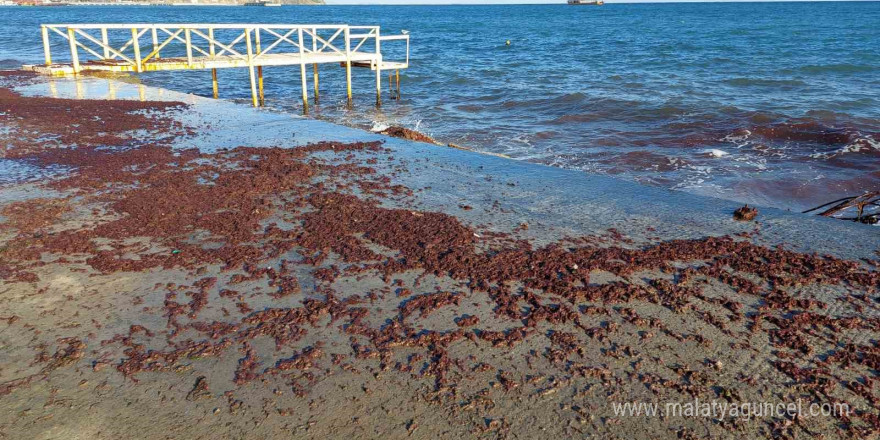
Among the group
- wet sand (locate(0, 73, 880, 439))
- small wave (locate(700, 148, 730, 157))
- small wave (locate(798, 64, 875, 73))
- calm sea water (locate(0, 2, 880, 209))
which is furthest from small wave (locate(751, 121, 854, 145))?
small wave (locate(798, 64, 875, 73))

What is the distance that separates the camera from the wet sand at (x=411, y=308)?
3.03 meters

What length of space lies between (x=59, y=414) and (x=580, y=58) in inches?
1343

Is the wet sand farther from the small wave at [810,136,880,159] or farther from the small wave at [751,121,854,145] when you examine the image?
the small wave at [751,121,854,145]

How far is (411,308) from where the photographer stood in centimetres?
409

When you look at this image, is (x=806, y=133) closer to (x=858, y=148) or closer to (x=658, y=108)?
(x=858, y=148)

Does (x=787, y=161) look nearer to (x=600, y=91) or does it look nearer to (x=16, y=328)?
(x=600, y=91)

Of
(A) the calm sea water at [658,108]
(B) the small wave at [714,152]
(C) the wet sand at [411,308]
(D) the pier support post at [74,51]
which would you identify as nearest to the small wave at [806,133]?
(A) the calm sea water at [658,108]

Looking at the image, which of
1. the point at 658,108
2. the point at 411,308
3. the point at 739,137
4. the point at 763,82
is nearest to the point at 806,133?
the point at 739,137

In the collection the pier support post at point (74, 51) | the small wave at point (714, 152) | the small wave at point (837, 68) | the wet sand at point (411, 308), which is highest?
the pier support post at point (74, 51)

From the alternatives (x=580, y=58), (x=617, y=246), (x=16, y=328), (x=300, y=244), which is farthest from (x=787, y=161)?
(x=580, y=58)

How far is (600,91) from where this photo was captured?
21.8m

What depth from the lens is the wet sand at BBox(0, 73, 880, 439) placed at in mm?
3025

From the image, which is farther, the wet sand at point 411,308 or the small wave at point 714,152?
the small wave at point 714,152

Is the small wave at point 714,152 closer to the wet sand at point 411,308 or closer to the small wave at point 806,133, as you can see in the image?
the small wave at point 806,133
